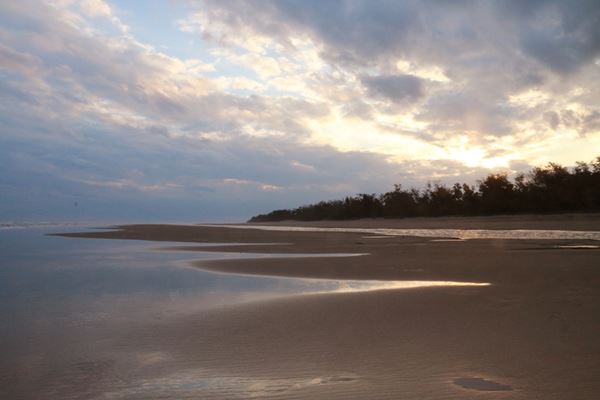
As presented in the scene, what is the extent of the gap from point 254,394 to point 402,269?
300 inches

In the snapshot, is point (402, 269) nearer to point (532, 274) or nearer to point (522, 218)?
point (532, 274)

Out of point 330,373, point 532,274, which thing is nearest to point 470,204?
point 532,274

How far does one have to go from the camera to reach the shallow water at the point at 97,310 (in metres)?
3.68

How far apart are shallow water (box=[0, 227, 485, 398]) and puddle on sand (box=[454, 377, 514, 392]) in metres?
0.96

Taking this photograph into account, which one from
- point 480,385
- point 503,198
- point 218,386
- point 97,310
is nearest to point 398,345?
point 480,385

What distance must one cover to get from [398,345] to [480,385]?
1142 mm

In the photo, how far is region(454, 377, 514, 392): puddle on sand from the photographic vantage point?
3.38 metres

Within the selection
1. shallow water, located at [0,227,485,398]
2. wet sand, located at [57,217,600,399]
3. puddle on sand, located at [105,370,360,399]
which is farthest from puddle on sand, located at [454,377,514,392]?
shallow water, located at [0,227,485,398]

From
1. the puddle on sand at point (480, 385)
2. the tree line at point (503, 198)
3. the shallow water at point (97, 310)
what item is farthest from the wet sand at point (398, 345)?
the tree line at point (503, 198)

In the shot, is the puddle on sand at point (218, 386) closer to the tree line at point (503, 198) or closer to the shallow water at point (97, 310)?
the shallow water at point (97, 310)

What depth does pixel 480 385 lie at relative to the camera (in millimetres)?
3471

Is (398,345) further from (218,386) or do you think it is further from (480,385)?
(218,386)

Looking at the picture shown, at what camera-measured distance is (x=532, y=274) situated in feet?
28.9

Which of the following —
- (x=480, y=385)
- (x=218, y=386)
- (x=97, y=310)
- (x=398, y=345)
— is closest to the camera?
(x=480, y=385)
